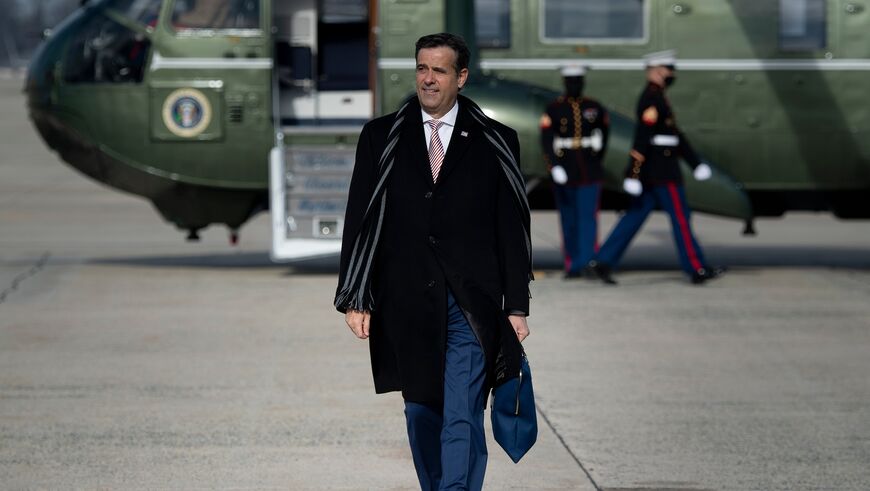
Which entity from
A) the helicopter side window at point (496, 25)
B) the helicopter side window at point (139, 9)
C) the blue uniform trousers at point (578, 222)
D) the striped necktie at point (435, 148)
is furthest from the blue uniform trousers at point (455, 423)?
the helicopter side window at point (139, 9)

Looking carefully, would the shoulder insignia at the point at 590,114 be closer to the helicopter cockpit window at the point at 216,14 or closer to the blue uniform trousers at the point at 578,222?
the blue uniform trousers at the point at 578,222

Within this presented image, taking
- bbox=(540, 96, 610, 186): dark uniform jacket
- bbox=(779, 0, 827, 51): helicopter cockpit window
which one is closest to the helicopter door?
bbox=(540, 96, 610, 186): dark uniform jacket

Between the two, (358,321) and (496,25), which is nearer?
(358,321)

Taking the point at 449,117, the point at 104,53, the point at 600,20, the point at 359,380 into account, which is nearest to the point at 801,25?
the point at 600,20

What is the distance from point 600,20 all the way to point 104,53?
395cm

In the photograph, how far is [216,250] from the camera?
54.9ft

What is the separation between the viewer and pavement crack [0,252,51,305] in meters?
12.7

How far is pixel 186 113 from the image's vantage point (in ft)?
44.0

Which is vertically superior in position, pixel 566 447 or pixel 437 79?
pixel 437 79

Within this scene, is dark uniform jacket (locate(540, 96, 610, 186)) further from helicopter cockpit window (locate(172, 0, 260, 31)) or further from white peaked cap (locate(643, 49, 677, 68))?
helicopter cockpit window (locate(172, 0, 260, 31))

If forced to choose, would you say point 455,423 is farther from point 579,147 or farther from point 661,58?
point 661,58

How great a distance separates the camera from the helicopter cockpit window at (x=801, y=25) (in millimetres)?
13430

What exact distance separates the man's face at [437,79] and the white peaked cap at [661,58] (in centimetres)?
762

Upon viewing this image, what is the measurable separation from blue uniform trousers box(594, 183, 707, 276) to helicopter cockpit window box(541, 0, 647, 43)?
54.6 inches
